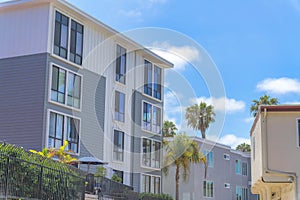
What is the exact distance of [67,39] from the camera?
2897 cm

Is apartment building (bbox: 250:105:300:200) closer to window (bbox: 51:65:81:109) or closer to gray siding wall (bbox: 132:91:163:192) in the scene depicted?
window (bbox: 51:65:81:109)

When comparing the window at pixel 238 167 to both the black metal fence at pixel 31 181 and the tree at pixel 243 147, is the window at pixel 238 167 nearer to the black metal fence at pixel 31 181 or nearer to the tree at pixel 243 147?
the tree at pixel 243 147

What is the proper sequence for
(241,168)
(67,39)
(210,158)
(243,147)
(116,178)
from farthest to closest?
1. (243,147)
2. (241,168)
3. (210,158)
4. (116,178)
5. (67,39)

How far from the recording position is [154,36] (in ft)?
95.9

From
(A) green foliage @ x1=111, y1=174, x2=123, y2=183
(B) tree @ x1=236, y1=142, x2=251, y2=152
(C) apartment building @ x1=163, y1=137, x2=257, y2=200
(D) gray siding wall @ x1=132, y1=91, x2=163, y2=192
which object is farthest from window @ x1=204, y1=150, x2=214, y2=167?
(B) tree @ x1=236, y1=142, x2=251, y2=152

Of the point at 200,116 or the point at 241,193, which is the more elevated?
the point at 200,116

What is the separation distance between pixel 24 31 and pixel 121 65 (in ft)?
26.9

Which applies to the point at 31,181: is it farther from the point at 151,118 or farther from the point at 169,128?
the point at 169,128

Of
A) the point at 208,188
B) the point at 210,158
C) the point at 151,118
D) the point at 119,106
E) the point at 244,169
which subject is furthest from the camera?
the point at 244,169

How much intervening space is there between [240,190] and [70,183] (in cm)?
3915

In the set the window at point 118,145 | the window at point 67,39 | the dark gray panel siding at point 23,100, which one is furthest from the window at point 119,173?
the dark gray panel siding at point 23,100

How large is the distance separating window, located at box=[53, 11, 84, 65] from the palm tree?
24.4m

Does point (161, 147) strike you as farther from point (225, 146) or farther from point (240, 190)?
point (240, 190)

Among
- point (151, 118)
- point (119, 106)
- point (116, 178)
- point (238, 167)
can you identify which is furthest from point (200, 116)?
point (116, 178)
